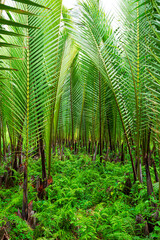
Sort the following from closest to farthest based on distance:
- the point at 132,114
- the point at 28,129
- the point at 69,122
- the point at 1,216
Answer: the point at 1,216, the point at 28,129, the point at 132,114, the point at 69,122

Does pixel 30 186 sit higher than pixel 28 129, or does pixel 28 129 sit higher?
pixel 28 129

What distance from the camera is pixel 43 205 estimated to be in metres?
1.52

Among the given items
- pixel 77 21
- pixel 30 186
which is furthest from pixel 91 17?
pixel 30 186

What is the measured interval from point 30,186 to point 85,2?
193cm

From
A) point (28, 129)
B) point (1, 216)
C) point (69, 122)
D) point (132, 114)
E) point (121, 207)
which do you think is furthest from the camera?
point (69, 122)

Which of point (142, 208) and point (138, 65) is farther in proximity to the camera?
point (138, 65)

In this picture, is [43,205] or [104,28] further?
[104,28]

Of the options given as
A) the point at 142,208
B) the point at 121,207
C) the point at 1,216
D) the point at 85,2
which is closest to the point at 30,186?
the point at 1,216

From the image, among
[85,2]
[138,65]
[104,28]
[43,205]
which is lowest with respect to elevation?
[43,205]

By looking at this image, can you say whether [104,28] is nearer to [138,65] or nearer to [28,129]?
[138,65]

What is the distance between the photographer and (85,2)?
203cm

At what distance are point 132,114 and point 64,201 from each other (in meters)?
1.01

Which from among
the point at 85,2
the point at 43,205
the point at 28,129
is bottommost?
the point at 43,205

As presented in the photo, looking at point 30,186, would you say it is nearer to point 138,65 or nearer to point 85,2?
point 138,65
